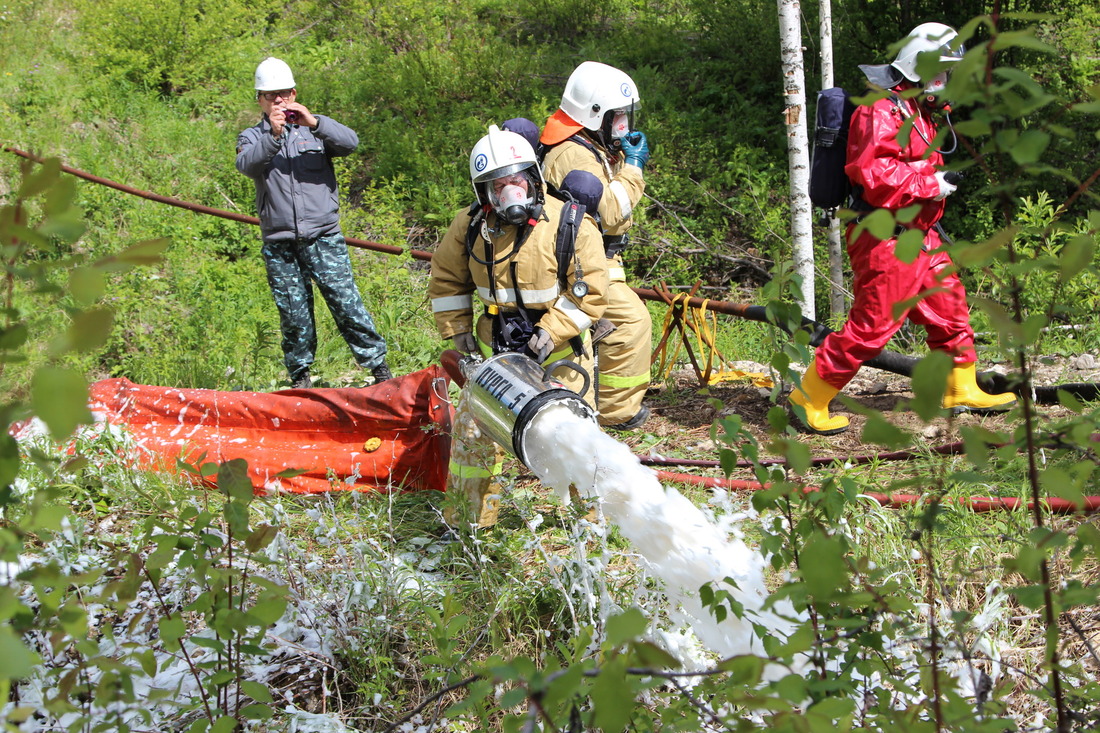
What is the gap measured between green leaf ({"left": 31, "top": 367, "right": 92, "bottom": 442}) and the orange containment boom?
3.17 metres

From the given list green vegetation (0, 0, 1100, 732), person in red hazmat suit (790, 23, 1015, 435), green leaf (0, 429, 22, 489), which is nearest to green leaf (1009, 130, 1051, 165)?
green vegetation (0, 0, 1100, 732)

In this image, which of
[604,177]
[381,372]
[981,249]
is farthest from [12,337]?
[381,372]

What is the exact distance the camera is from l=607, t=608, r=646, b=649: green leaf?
3.70 ft

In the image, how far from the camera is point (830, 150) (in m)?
Answer: 4.49

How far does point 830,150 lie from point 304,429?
2.94 meters

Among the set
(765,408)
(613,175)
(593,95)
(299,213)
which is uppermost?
(593,95)

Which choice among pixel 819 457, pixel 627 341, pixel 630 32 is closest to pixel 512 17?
pixel 630 32

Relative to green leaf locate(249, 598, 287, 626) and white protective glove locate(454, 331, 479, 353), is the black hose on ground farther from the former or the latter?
green leaf locate(249, 598, 287, 626)

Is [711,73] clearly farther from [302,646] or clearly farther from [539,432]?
[302,646]

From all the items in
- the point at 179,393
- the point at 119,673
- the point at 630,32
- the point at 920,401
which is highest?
the point at 630,32

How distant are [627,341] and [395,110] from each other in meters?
6.49

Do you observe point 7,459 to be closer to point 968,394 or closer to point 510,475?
point 510,475

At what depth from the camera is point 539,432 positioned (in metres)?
3.11

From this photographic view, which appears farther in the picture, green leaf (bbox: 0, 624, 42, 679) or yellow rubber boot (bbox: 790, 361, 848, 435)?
yellow rubber boot (bbox: 790, 361, 848, 435)
